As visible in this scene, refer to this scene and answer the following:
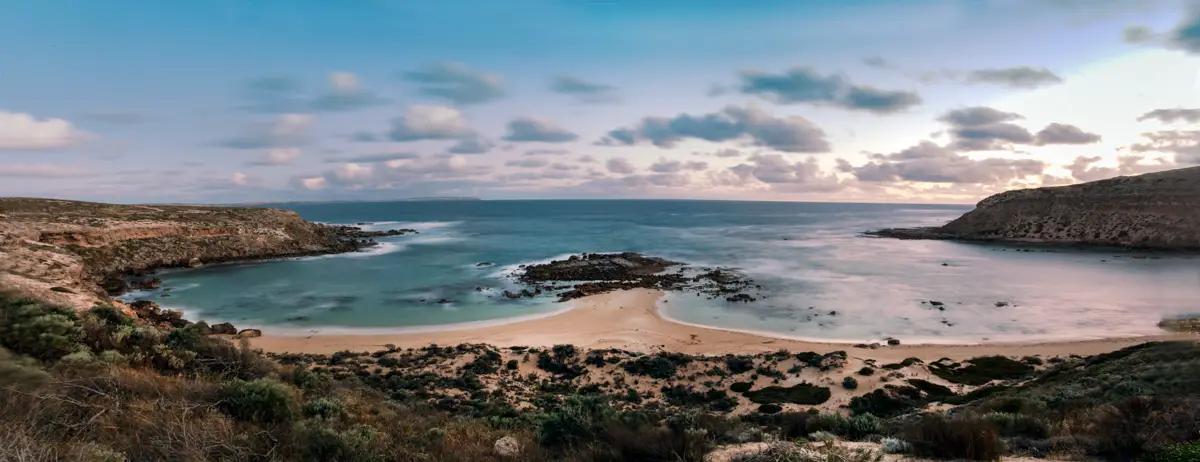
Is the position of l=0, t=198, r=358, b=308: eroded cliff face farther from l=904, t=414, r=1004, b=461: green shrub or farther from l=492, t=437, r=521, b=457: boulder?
l=904, t=414, r=1004, b=461: green shrub

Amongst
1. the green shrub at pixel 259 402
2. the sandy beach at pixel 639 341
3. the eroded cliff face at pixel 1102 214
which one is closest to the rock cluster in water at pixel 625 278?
the sandy beach at pixel 639 341

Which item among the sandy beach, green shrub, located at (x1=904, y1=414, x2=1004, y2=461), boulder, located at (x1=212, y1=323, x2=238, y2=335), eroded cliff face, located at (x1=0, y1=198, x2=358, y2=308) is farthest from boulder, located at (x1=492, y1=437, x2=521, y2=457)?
eroded cliff face, located at (x1=0, y1=198, x2=358, y2=308)

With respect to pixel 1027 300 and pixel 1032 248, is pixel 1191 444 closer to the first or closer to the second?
pixel 1027 300

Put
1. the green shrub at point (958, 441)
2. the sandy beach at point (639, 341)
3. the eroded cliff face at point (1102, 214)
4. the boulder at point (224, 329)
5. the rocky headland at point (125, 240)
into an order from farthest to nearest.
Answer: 1. the eroded cliff face at point (1102, 214)
2. the rocky headland at point (125, 240)
3. the boulder at point (224, 329)
4. the sandy beach at point (639, 341)
5. the green shrub at point (958, 441)

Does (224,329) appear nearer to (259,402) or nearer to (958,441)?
(259,402)

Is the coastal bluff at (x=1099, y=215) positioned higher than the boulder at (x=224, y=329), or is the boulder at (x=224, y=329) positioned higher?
the coastal bluff at (x=1099, y=215)

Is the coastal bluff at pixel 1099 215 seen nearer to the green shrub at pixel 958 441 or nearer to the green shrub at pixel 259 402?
the green shrub at pixel 958 441
